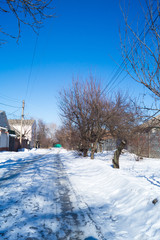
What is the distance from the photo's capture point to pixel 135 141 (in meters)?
16.4

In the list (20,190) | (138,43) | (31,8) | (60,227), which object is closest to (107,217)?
(60,227)

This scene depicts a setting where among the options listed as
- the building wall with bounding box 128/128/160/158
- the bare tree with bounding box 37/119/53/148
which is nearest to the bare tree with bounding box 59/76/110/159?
the building wall with bounding box 128/128/160/158

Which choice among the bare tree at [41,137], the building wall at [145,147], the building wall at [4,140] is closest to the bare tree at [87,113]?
the building wall at [145,147]

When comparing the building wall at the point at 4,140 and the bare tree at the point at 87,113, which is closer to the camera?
the bare tree at the point at 87,113

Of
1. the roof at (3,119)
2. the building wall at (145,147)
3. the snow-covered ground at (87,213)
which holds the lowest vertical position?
the snow-covered ground at (87,213)

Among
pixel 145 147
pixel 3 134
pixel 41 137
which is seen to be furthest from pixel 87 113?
pixel 41 137

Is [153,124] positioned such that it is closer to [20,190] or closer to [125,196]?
[125,196]

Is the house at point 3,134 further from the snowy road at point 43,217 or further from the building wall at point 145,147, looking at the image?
the snowy road at point 43,217

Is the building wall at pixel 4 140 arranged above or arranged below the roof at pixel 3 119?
below

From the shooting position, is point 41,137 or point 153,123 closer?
point 153,123

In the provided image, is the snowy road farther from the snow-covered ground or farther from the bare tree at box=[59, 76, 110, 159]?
the bare tree at box=[59, 76, 110, 159]

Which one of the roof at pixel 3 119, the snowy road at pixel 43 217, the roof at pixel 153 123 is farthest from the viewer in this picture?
the roof at pixel 3 119

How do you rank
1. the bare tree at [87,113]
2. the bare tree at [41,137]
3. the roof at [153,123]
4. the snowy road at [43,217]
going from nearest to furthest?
the snowy road at [43,217], the roof at [153,123], the bare tree at [87,113], the bare tree at [41,137]

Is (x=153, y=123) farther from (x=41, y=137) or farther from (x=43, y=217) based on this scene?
(x=41, y=137)
